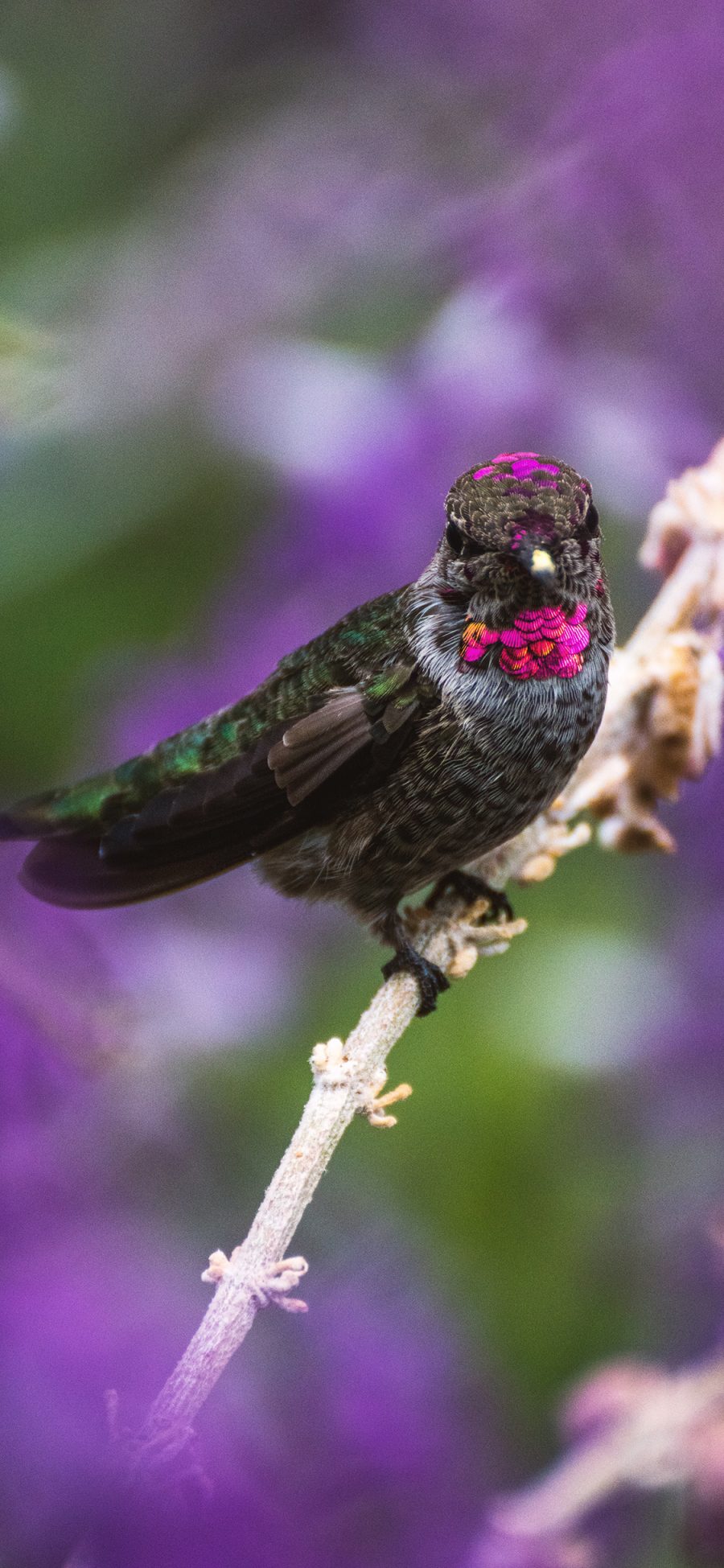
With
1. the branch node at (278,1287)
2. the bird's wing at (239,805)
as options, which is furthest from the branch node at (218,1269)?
the bird's wing at (239,805)

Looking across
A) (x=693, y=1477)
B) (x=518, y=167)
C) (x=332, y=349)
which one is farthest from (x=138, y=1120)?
(x=518, y=167)

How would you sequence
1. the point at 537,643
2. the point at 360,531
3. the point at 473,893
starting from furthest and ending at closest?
the point at 360,531 → the point at 473,893 → the point at 537,643

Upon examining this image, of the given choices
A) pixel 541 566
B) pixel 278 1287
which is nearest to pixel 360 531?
pixel 541 566

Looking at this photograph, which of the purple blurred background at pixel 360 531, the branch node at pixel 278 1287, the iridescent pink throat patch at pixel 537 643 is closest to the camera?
the branch node at pixel 278 1287

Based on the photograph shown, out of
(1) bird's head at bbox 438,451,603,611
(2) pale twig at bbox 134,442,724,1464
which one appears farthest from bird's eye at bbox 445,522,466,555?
(2) pale twig at bbox 134,442,724,1464

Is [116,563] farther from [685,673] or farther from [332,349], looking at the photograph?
[685,673]

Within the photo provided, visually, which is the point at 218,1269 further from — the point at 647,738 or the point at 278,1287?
the point at 647,738

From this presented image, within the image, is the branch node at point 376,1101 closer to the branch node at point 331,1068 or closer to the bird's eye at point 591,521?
the branch node at point 331,1068
